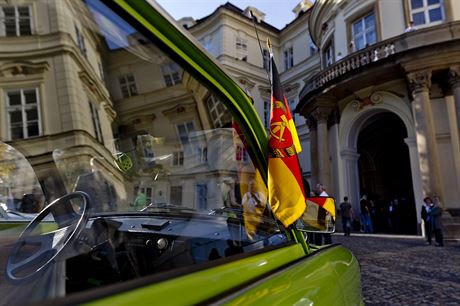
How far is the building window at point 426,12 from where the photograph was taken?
14438 millimetres

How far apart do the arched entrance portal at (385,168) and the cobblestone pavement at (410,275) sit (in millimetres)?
10143

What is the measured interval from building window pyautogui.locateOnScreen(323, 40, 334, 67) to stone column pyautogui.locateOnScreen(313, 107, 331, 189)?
3114 millimetres

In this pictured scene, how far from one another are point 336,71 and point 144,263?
15611 mm

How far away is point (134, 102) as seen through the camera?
1141 millimetres

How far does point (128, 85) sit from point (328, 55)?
19819 mm

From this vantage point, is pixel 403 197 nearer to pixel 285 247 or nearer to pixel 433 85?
pixel 433 85

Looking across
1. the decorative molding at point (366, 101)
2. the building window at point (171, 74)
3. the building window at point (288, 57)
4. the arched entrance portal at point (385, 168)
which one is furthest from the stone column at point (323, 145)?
the building window at point (171, 74)

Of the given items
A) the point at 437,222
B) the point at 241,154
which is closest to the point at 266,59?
the point at 241,154

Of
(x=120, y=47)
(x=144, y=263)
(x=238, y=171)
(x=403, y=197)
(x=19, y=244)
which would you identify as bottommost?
(x=403, y=197)

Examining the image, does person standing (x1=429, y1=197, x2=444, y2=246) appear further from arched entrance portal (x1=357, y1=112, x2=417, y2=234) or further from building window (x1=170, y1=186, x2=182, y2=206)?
building window (x1=170, y1=186, x2=182, y2=206)

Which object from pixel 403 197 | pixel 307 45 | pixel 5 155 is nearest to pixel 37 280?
pixel 5 155

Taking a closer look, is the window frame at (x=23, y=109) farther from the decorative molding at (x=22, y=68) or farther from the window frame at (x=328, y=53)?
the window frame at (x=328, y=53)

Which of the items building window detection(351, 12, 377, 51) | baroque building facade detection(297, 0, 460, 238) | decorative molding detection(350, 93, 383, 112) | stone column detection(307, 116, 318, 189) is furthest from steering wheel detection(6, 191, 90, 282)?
building window detection(351, 12, 377, 51)

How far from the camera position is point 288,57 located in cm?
2833
